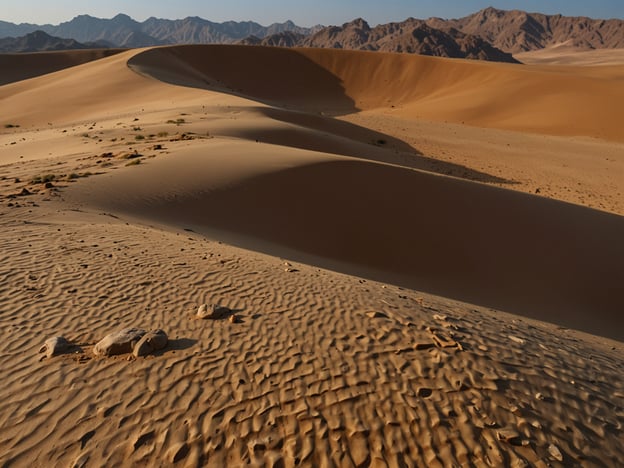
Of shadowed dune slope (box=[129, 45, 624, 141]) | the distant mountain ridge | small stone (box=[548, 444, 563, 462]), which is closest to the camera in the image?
small stone (box=[548, 444, 563, 462])

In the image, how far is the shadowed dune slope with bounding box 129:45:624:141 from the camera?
31703mm

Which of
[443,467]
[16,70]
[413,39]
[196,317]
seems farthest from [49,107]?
[413,39]

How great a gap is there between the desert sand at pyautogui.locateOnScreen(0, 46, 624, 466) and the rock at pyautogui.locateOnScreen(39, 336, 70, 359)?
0.07 meters

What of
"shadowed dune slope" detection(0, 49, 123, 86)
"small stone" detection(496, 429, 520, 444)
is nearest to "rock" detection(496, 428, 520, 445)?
"small stone" detection(496, 429, 520, 444)

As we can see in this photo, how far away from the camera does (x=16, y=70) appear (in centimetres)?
4866

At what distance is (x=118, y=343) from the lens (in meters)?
3.14

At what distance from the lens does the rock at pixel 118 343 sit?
312cm

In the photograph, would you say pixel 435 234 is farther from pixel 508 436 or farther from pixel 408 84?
pixel 408 84

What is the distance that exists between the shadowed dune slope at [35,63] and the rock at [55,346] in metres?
53.5

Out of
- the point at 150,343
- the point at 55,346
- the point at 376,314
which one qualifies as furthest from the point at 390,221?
the point at 55,346

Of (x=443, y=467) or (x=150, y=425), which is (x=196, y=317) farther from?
(x=443, y=467)

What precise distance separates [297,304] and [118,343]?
59.1 inches

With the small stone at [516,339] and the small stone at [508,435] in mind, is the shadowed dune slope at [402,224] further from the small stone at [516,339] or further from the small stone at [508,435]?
the small stone at [508,435]

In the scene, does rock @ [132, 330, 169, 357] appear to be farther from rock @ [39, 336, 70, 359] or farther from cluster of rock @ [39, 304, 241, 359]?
rock @ [39, 336, 70, 359]
